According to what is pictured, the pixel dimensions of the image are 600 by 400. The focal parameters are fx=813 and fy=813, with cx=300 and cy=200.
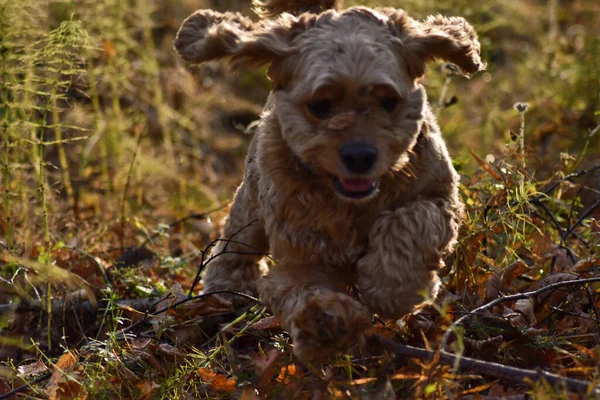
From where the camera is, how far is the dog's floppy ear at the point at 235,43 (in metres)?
3.54

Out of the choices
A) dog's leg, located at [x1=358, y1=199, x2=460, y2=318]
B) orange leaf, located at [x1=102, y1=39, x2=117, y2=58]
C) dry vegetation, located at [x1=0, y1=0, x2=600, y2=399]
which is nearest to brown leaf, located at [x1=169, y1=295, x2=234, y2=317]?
dry vegetation, located at [x1=0, y1=0, x2=600, y2=399]

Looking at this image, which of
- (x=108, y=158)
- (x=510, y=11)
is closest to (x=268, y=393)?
(x=108, y=158)

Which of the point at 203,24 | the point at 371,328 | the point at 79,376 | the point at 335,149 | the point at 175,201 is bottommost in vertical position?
the point at 175,201

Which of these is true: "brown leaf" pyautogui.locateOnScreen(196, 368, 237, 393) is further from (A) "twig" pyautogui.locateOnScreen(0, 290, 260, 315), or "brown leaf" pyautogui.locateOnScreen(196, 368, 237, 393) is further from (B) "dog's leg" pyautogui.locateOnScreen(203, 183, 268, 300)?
(B) "dog's leg" pyautogui.locateOnScreen(203, 183, 268, 300)

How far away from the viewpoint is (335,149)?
3291 millimetres

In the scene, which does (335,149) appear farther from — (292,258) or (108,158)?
(108,158)

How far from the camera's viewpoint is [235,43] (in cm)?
364

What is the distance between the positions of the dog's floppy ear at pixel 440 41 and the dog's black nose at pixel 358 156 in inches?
22.5

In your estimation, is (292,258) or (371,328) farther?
(292,258)

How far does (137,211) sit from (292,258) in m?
3.14

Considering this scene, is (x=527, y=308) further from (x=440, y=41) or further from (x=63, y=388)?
(x=63, y=388)

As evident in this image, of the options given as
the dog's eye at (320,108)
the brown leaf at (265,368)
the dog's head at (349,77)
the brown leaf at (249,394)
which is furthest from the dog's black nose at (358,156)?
the brown leaf at (249,394)

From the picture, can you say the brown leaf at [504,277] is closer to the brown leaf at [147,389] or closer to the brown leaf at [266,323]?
the brown leaf at [266,323]

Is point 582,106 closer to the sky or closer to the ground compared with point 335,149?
closer to the ground
